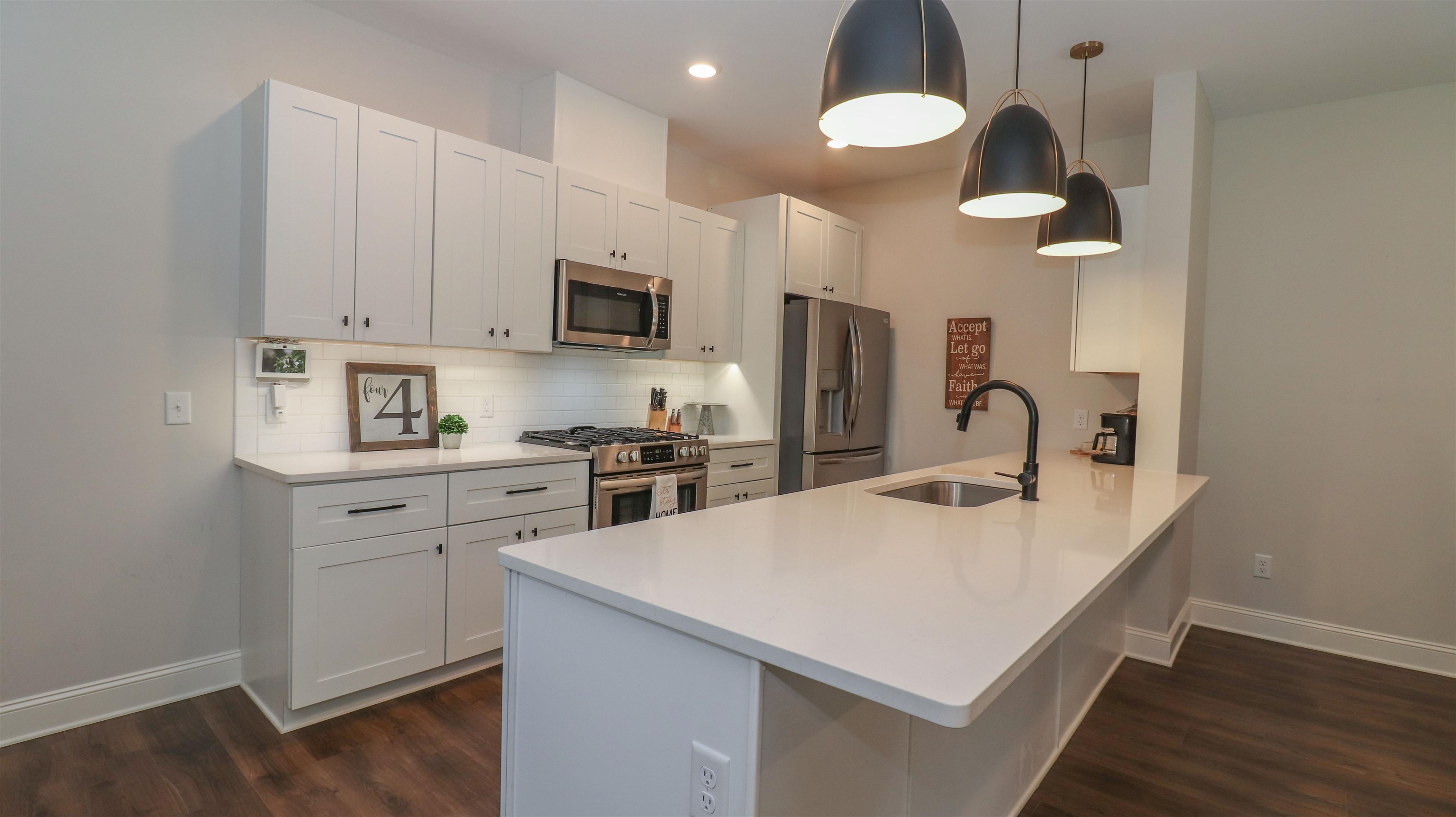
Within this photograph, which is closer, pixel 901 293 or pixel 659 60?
pixel 659 60

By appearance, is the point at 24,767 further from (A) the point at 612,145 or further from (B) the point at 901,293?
(B) the point at 901,293

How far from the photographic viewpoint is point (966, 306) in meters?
4.59

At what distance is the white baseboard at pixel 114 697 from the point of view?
7.48 feet

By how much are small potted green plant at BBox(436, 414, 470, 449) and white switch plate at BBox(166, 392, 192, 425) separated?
0.88 m

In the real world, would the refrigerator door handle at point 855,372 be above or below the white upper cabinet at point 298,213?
below

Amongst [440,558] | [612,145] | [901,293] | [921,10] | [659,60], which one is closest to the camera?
[921,10]

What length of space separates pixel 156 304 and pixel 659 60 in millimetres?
2233

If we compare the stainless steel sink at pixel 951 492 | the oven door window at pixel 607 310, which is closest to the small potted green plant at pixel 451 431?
the oven door window at pixel 607 310

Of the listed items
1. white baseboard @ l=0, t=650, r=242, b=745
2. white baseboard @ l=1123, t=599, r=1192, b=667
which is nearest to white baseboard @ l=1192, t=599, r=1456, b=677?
white baseboard @ l=1123, t=599, r=1192, b=667

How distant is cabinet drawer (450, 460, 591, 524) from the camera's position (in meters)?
2.77

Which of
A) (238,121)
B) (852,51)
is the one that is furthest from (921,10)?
(238,121)

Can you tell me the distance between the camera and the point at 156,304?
2.53m

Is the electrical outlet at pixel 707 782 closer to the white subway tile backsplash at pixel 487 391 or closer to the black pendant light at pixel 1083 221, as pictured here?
the black pendant light at pixel 1083 221

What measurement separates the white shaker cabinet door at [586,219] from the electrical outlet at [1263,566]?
3649 millimetres
